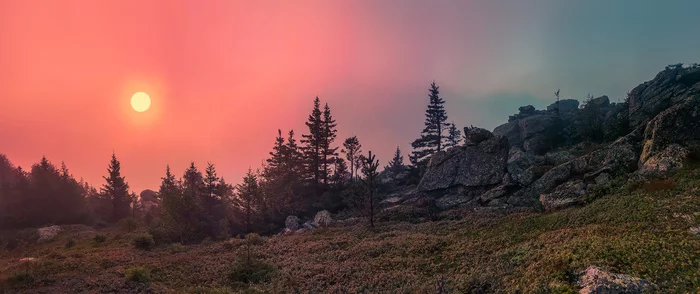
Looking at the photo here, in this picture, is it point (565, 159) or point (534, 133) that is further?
point (534, 133)

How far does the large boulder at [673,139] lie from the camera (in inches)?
960

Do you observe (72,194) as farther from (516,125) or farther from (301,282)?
(516,125)

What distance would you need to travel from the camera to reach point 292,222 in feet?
164

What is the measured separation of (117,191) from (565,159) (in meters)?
88.6

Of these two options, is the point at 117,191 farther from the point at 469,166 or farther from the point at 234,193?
the point at 469,166

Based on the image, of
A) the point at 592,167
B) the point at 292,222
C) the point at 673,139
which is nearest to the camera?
the point at 673,139

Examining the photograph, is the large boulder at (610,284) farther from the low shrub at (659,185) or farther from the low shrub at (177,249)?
the low shrub at (177,249)

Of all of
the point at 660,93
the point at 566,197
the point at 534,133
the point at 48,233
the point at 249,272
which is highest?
the point at 660,93

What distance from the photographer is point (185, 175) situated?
70.3 metres

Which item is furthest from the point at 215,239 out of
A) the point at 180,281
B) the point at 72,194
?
the point at 72,194

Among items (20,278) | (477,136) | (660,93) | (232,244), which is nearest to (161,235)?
(232,244)

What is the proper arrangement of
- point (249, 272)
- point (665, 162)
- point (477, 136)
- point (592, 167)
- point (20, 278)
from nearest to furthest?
1. point (20, 278)
2. point (249, 272)
3. point (665, 162)
4. point (592, 167)
5. point (477, 136)

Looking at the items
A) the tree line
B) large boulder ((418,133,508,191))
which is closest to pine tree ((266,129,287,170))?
the tree line

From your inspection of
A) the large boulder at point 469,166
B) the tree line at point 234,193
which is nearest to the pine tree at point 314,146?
→ the tree line at point 234,193
